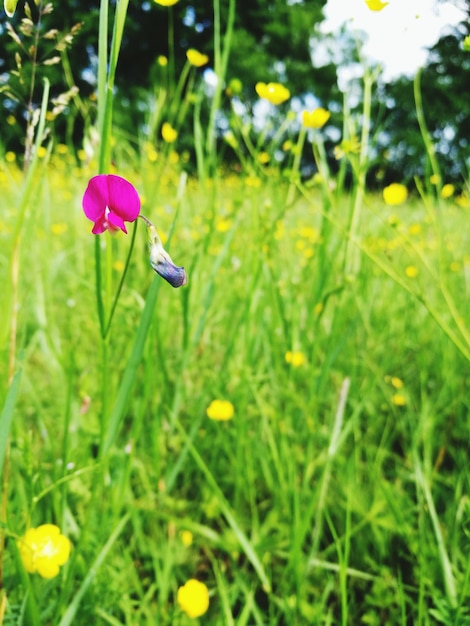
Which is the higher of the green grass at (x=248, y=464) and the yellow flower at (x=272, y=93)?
the yellow flower at (x=272, y=93)

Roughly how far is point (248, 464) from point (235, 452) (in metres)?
0.13

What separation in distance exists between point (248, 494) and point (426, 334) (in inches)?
30.0

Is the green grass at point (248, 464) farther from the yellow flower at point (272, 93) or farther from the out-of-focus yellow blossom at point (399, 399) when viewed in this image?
the yellow flower at point (272, 93)

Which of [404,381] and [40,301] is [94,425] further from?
[404,381]

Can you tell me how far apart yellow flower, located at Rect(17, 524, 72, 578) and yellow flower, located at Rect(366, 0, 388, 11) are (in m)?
0.71

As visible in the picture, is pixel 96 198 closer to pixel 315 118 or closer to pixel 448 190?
pixel 315 118

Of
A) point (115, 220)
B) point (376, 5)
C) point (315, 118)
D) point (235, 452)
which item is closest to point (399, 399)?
point (235, 452)

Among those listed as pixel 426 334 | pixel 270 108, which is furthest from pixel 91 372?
pixel 426 334

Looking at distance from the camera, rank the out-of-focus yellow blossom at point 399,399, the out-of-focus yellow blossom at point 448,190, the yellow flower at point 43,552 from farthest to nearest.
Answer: the out-of-focus yellow blossom at point 448,190, the out-of-focus yellow blossom at point 399,399, the yellow flower at point 43,552

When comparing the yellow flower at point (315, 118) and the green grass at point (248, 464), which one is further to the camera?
the yellow flower at point (315, 118)

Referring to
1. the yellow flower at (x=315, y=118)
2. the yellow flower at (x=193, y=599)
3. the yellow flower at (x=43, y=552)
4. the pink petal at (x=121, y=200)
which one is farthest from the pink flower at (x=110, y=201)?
the yellow flower at (x=315, y=118)

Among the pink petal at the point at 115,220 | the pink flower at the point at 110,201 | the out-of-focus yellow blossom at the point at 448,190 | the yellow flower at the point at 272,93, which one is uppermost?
the yellow flower at the point at 272,93

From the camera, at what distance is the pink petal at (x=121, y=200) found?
343 millimetres

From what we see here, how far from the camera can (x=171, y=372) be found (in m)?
1.15
